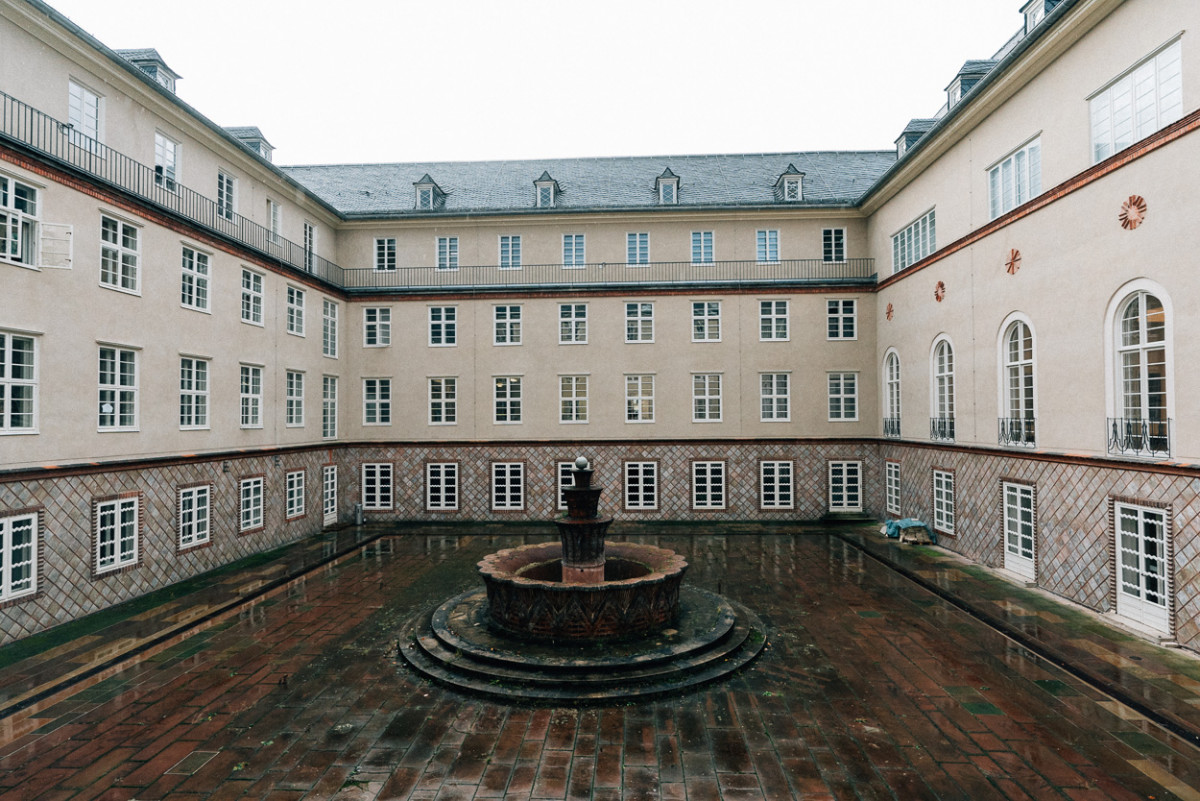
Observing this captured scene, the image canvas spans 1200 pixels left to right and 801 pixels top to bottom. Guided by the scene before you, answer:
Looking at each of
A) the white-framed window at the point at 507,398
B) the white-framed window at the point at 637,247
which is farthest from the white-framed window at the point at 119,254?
the white-framed window at the point at 637,247

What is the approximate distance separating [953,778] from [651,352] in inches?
704

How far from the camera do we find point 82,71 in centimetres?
1280

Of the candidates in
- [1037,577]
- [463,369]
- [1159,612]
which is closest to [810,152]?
[463,369]

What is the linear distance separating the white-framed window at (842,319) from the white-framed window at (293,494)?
2102 cm

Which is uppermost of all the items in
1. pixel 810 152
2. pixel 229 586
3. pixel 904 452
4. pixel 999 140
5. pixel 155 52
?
pixel 810 152

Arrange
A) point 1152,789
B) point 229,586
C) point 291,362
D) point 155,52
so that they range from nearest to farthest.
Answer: point 1152,789
point 229,586
point 155,52
point 291,362

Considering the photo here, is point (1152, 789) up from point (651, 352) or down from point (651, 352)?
down

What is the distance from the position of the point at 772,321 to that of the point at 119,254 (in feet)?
68.1

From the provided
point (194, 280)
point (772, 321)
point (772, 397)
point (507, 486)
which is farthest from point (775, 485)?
point (194, 280)

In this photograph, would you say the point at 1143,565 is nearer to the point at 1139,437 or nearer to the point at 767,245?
the point at 1139,437

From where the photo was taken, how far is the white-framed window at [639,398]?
75.3 feet

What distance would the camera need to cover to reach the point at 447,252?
2370 centimetres

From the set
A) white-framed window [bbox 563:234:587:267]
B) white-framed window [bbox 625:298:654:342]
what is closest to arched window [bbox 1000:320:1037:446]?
white-framed window [bbox 625:298:654:342]

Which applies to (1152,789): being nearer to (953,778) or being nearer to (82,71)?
(953,778)
